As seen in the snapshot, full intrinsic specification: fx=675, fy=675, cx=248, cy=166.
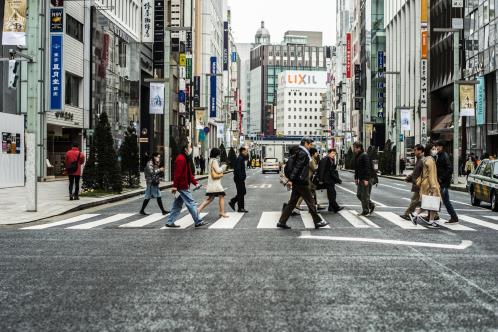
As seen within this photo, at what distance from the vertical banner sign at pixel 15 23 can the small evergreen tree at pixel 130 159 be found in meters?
11.0

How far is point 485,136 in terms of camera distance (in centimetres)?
5041

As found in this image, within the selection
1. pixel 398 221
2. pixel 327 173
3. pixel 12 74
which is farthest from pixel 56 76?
pixel 398 221

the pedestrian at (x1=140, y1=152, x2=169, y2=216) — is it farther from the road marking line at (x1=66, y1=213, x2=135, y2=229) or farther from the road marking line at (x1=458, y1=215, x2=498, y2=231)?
the road marking line at (x1=458, y1=215, x2=498, y2=231)

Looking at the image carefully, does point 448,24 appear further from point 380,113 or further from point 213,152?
point 213,152

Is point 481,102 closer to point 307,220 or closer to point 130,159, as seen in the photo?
point 130,159

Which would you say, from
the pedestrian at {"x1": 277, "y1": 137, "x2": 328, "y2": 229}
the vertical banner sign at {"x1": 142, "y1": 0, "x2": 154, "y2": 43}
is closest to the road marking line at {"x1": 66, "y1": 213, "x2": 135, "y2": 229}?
the pedestrian at {"x1": 277, "y1": 137, "x2": 328, "y2": 229}

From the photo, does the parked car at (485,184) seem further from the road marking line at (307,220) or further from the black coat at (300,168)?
the black coat at (300,168)

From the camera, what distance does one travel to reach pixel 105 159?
985 inches

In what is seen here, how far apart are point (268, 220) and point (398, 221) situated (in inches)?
119

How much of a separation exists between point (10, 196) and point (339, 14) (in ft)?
483

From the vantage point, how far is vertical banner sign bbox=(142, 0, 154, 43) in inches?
2121

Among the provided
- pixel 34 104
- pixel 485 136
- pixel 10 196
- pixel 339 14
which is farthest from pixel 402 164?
pixel 339 14

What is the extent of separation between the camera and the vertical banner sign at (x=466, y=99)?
3462 centimetres

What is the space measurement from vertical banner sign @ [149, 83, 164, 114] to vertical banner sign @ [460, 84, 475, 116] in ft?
52.7
